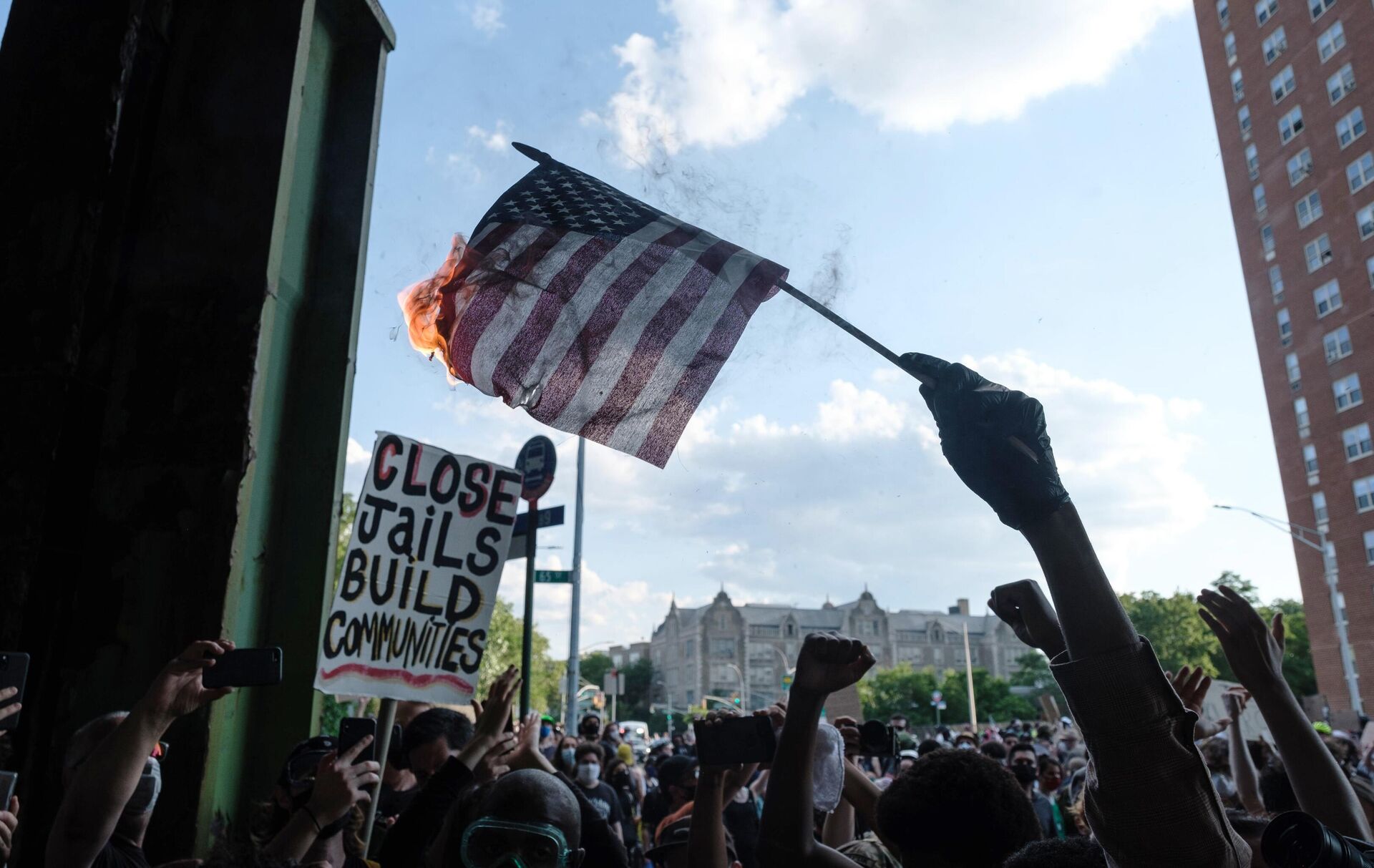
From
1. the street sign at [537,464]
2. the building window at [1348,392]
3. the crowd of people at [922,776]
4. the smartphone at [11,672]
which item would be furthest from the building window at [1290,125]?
the smartphone at [11,672]

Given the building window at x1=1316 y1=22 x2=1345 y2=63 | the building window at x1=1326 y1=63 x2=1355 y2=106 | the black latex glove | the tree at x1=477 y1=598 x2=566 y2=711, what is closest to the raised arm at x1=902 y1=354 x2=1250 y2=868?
the black latex glove

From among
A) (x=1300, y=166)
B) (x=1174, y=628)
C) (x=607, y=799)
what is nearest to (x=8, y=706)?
(x=607, y=799)

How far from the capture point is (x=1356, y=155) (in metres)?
46.8

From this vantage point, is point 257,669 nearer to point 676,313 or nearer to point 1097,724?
point 676,313

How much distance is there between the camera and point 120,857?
2.83 metres

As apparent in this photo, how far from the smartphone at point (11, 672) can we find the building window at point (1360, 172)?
56.9m

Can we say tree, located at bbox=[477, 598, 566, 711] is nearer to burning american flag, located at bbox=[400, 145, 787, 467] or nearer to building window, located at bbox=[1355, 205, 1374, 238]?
burning american flag, located at bbox=[400, 145, 787, 467]

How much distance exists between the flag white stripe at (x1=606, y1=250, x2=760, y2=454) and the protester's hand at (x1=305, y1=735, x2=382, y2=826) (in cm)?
134

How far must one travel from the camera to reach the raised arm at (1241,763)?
13.7 feet

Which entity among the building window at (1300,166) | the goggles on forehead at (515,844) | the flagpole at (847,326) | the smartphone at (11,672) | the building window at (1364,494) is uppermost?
the building window at (1300,166)

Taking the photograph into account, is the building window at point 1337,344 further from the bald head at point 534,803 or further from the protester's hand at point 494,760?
the bald head at point 534,803

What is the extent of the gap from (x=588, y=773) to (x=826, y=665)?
705 centimetres

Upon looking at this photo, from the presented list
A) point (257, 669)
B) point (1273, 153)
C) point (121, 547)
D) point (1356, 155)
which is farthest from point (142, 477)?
point (1273, 153)

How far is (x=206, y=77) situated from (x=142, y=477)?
6.73ft
